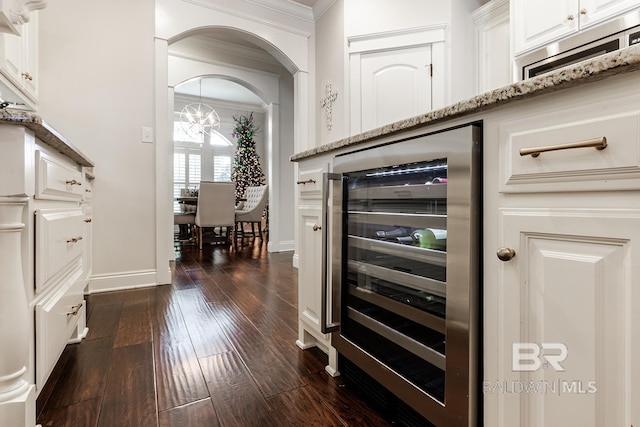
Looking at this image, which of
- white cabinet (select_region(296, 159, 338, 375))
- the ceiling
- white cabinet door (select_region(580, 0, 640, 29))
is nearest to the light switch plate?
white cabinet (select_region(296, 159, 338, 375))

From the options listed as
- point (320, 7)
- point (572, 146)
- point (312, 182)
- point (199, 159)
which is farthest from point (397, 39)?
point (199, 159)

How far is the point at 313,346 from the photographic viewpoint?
5.02ft

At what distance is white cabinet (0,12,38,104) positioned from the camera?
66.0 inches

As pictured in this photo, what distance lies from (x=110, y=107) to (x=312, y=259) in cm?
221

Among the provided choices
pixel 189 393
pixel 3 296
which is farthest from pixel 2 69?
pixel 189 393

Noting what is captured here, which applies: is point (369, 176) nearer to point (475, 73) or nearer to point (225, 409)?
point (225, 409)

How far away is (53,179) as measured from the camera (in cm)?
106

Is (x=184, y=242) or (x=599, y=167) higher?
(x=599, y=167)

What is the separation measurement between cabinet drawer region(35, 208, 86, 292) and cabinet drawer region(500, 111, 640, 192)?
3.98 feet

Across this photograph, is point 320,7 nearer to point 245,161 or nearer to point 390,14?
point 390,14

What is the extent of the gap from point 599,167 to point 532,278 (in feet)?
0.76

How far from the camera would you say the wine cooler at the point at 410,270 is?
727mm

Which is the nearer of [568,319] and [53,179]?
[568,319]

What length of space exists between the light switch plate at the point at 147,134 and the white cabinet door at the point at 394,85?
189cm
